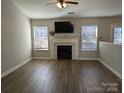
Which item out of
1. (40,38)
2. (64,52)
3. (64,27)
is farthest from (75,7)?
(40,38)

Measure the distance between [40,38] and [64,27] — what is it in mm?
1644

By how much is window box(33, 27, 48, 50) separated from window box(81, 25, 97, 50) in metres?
2.26

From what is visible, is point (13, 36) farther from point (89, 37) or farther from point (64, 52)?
point (89, 37)

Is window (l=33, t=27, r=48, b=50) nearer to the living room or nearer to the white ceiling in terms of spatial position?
the living room

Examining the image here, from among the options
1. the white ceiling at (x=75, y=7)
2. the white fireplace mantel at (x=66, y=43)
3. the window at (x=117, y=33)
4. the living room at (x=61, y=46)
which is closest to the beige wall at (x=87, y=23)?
the living room at (x=61, y=46)

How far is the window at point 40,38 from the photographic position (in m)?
7.85

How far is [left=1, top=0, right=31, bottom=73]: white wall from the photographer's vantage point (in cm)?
454

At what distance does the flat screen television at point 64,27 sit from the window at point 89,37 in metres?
0.75

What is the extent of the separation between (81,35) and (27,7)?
347 centimetres

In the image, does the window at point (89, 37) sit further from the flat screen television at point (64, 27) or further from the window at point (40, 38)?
the window at point (40, 38)

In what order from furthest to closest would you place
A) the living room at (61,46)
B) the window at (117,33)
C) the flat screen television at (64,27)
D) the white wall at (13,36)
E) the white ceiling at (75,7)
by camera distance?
the flat screen television at (64,27), the window at (117,33), the white ceiling at (75,7), the white wall at (13,36), the living room at (61,46)

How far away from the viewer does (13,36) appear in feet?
17.5

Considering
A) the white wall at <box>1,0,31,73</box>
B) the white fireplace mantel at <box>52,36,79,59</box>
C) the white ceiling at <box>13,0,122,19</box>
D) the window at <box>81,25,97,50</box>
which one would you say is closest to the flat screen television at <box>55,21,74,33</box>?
the white fireplace mantel at <box>52,36,79,59</box>

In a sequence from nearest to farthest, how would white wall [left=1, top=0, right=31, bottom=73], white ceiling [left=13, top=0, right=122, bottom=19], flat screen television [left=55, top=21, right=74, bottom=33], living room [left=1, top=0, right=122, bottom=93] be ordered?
living room [left=1, top=0, right=122, bottom=93] < white wall [left=1, top=0, right=31, bottom=73] < white ceiling [left=13, top=0, right=122, bottom=19] < flat screen television [left=55, top=21, right=74, bottom=33]
